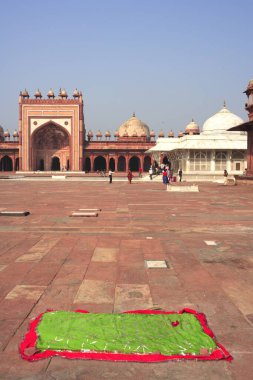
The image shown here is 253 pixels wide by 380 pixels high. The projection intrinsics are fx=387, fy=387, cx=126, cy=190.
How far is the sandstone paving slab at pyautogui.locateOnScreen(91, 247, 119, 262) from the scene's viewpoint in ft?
16.7

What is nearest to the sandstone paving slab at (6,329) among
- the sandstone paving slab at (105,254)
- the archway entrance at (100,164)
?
the sandstone paving slab at (105,254)

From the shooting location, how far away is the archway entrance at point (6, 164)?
56312 millimetres

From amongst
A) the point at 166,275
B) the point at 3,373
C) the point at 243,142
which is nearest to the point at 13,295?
the point at 3,373

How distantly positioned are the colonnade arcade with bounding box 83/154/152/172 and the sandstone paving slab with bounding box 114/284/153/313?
48.0 m

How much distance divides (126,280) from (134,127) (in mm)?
58231

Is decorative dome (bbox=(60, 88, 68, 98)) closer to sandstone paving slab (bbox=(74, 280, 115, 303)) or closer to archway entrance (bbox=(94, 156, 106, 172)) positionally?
archway entrance (bbox=(94, 156, 106, 172))

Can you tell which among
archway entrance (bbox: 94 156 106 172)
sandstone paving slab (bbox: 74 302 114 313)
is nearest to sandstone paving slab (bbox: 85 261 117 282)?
sandstone paving slab (bbox: 74 302 114 313)

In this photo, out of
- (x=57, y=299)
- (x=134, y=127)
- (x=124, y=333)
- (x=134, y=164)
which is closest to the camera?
(x=124, y=333)

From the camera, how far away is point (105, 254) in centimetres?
537

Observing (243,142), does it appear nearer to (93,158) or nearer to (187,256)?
(93,158)

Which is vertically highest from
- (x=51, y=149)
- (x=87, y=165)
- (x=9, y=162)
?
(x=51, y=149)

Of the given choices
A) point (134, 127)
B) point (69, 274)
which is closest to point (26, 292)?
point (69, 274)

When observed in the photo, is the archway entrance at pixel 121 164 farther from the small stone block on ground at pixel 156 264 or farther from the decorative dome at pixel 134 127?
the small stone block on ground at pixel 156 264

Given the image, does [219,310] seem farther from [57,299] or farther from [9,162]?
[9,162]
